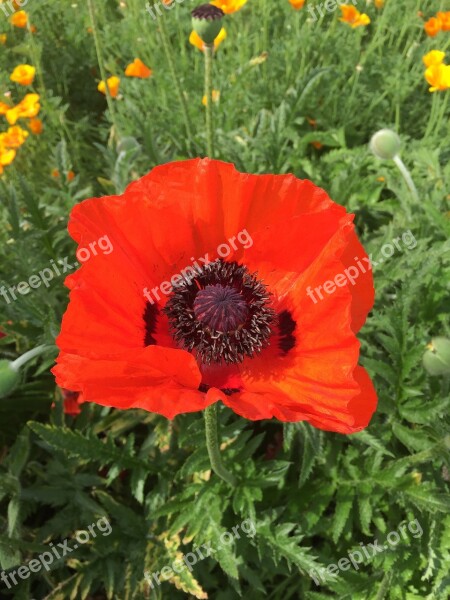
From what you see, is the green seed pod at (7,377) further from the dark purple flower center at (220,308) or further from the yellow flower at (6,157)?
the yellow flower at (6,157)

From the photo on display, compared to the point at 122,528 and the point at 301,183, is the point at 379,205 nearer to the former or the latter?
the point at 301,183

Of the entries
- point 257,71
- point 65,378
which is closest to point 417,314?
point 65,378

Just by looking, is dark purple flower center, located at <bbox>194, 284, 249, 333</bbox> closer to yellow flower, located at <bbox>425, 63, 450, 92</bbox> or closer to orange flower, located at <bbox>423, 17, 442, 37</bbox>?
yellow flower, located at <bbox>425, 63, 450, 92</bbox>

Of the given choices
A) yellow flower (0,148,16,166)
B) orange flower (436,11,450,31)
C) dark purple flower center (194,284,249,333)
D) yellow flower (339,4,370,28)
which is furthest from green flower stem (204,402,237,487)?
yellow flower (339,4,370,28)

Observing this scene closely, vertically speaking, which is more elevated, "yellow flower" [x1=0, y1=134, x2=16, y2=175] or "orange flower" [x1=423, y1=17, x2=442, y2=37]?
"yellow flower" [x1=0, y1=134, x2=16, y2=175]

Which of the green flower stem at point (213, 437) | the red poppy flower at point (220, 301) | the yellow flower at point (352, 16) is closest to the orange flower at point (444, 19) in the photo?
the yellow flower at point (352, 16)

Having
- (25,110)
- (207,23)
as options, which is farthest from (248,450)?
(25,110)
